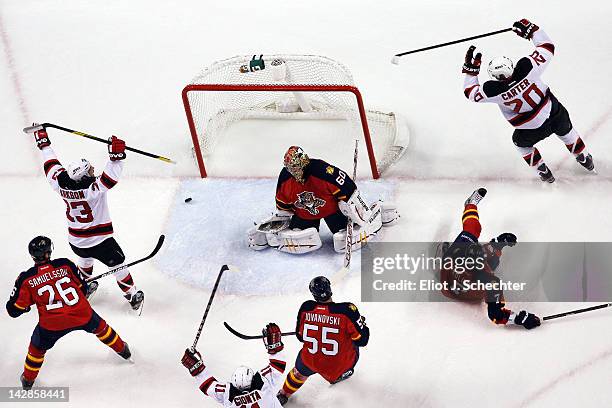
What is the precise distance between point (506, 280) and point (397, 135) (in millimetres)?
1409

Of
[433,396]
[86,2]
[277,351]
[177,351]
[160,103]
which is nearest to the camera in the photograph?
[277,351]

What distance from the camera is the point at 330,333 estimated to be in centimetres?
488

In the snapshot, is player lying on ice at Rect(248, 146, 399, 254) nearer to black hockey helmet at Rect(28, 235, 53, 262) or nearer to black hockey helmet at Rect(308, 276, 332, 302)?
black hockey helmet at Rect(308, 276, 332, 302)

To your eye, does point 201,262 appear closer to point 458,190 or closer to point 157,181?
point 157,181

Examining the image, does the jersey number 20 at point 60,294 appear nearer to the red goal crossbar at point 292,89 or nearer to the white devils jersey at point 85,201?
the white devils jersey at point 85,201

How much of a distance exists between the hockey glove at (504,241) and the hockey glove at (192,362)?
5.30 feet

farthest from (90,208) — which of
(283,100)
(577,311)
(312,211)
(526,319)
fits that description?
(577,311)

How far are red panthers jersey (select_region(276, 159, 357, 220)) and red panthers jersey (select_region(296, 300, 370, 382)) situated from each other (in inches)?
37.6

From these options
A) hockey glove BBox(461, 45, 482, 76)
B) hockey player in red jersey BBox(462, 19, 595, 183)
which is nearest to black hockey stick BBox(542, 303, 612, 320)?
hockey player in red jersey BBox(462, 19, 595, 183)

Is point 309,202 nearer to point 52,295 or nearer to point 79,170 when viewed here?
point 79,170

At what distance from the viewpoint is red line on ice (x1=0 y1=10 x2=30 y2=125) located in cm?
741

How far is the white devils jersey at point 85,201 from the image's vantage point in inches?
214

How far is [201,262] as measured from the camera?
605 centimetres

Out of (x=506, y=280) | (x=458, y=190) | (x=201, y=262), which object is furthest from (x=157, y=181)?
(x=506, y=280)
